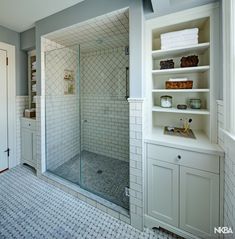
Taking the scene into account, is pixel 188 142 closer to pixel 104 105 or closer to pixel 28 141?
pixel 104 105

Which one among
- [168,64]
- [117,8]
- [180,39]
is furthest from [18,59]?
[180,39]

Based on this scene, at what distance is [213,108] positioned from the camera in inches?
55.2

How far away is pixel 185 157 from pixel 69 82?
2.18m

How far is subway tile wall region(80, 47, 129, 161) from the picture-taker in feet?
8.58

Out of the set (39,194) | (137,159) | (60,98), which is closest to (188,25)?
(137,159)

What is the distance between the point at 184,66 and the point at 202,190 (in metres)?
1.24

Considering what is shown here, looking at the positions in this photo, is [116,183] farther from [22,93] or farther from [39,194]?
[22,93]

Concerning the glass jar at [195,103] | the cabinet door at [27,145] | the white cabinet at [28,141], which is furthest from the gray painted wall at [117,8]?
the cabinet door at [27,145]

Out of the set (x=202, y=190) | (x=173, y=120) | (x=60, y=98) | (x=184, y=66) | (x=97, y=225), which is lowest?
(x=97, y=225)

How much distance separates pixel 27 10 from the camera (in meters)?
1.97

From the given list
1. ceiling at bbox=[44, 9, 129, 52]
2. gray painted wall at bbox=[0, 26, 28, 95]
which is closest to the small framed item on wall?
ceiling at bbox=[44, 9, 129, 52]

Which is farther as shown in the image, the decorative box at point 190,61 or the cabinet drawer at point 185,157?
the decorative box at point 190,61

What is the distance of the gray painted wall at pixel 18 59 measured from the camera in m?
2.56

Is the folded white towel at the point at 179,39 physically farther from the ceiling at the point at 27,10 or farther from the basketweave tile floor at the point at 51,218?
the basketweave tile floor at the point at 51,218
